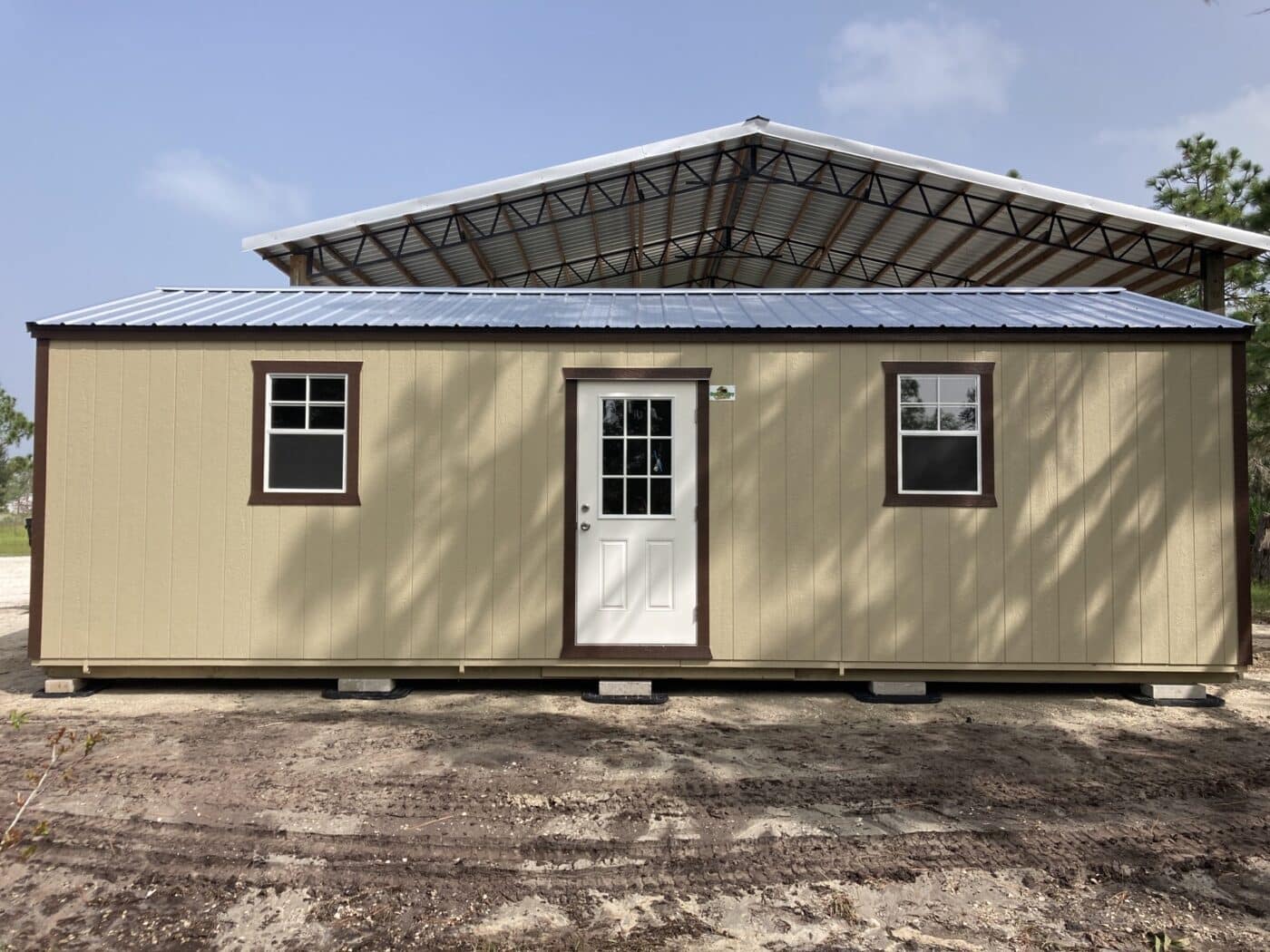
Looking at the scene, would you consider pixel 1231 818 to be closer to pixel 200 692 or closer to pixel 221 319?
pixel 200 692

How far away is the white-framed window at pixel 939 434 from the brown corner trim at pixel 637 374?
151 cm

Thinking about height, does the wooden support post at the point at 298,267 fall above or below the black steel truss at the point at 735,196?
below

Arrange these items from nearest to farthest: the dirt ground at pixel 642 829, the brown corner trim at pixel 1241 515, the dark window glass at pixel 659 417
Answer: the dirt ground at pixel 642 829 → the brown corner trim at pixel 1241 515 → the dark window glass at pixel 659 417

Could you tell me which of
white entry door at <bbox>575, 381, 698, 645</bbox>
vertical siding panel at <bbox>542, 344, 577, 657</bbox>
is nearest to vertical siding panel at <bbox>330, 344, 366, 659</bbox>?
vertical siding panel at <bbox>542, 344, 577, 657</bbox>

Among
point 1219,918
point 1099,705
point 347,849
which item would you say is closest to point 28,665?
point 347,849

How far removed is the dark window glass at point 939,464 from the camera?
18.0ft

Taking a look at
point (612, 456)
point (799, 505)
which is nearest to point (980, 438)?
point (799, 505)

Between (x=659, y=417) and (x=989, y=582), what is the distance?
2.70m

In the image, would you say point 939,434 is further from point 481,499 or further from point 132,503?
point 132,503

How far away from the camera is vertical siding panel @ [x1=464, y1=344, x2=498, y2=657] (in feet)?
17.7

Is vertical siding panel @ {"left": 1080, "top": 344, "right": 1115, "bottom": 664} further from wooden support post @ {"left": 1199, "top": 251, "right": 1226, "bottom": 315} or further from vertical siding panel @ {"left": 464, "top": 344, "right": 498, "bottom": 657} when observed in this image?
wooden support post @ {"left": 1199, "top": 251, "right": 1226, "bottom": 315}

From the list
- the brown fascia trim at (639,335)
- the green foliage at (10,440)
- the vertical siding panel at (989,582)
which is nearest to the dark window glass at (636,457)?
the brown fascia trim at (639,335)

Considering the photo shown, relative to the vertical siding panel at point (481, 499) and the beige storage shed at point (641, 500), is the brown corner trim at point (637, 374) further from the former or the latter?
the vertical siding panel at point (481, 499)

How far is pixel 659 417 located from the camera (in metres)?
5.54
